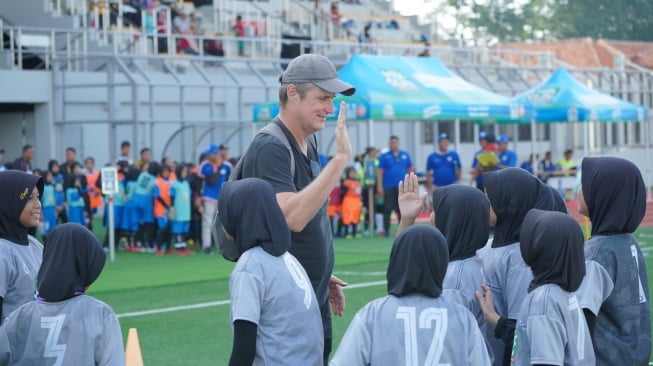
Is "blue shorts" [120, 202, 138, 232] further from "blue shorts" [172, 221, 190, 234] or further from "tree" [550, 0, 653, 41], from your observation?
"tree" [550, 0, 653, 41]

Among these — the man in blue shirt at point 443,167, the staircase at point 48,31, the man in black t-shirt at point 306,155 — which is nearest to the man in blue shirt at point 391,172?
the man in blue shirt at point 443,167

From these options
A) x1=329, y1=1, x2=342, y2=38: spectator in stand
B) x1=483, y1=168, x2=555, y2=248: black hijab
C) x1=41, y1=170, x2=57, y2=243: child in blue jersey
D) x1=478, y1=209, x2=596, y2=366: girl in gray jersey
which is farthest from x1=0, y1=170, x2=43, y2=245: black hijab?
x1=329, y1=1, x2=342, y2=38: spectator in stand

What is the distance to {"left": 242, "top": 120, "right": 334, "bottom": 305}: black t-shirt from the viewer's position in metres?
5.50

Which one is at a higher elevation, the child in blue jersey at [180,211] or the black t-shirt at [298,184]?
the black t-shirt at [298,184]

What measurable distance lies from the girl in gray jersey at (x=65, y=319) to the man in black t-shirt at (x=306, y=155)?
0.87m

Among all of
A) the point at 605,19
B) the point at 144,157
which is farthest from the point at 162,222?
the point at 605,19

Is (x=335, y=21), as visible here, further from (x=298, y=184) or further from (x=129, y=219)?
(x=298, y=184)

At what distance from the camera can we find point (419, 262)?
470 cm

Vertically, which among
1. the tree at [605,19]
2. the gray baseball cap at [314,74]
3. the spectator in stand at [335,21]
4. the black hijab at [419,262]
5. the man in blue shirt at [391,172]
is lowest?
the man in blue shirt at [391,172]

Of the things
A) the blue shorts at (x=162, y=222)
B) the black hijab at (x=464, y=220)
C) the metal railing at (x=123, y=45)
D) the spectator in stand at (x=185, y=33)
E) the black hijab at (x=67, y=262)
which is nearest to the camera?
the black hijab at (x=67, y=262)

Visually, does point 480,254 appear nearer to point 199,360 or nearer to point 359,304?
point 199,360

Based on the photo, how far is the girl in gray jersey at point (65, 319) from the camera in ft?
17.2

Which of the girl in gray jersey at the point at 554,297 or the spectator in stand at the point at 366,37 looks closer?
the girl in gray jersey at the point at 554,297

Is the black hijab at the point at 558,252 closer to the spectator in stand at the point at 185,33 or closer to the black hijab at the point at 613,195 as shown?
the black hijab at the point at 613,195
